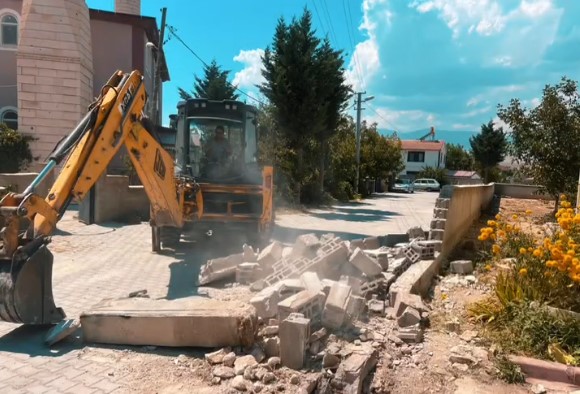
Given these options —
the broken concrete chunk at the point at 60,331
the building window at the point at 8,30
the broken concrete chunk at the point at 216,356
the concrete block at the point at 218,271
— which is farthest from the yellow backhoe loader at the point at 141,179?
the building window at the point at 8,30

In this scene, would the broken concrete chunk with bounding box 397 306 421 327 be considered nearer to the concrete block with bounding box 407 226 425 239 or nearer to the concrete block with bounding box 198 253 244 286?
the concrete block with bounding box 198 253 244 286

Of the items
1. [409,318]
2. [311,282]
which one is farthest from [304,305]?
[409,318]

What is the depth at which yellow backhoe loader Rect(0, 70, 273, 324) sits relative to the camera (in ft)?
14.8

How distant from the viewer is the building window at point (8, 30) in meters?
19.1

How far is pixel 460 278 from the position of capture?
282 inches

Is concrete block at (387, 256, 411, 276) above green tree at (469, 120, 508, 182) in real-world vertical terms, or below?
below

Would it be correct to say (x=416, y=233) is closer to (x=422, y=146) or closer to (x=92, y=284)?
Result: (x=92, y=284)

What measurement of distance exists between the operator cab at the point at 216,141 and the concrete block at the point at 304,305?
16.5 feet

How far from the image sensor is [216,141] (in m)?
9.49

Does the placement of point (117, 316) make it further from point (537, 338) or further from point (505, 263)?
point (505, 263)

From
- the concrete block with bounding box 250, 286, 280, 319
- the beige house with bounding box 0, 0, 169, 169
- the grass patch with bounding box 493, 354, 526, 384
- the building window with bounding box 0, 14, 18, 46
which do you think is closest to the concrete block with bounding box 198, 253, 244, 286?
the concrete block with bounding box 250, 286, 280, 319

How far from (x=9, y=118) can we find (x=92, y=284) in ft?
54.0

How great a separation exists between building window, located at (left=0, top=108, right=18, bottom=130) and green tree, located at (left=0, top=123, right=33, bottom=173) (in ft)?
9.72

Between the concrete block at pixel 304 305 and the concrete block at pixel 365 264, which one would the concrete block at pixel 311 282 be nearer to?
the concrete block at pixel 304 305
